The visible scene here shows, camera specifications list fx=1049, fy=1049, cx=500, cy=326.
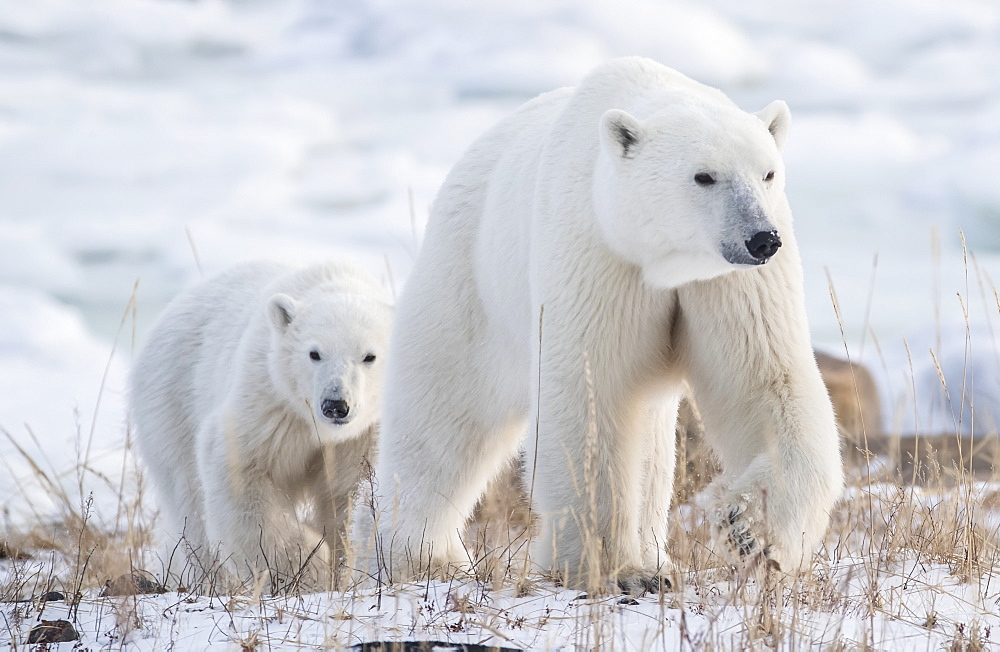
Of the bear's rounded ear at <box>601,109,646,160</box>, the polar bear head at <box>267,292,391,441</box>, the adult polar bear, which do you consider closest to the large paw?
the adult polar bear

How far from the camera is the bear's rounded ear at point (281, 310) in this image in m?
5.02

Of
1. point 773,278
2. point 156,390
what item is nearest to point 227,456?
point 156,390

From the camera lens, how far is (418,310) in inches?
162

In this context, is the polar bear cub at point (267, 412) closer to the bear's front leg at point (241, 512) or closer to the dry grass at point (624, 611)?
the bear's front leg at point (241, 512)

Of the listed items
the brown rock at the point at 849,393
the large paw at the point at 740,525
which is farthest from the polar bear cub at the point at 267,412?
the brown rock at the point at 849,393

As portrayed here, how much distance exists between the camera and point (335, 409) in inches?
184

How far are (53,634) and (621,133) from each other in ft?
7.10

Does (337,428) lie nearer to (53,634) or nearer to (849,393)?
(53,634)

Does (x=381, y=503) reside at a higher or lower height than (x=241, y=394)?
lower

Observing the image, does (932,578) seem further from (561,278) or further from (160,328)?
(160,328)

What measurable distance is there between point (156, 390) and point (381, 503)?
201cm

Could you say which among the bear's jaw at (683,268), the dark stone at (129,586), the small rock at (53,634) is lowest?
the small rock at (53,634)

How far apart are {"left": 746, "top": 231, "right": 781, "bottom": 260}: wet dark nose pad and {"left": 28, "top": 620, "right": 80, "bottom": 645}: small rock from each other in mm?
2173

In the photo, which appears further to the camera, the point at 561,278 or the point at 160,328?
the point at 160,328
